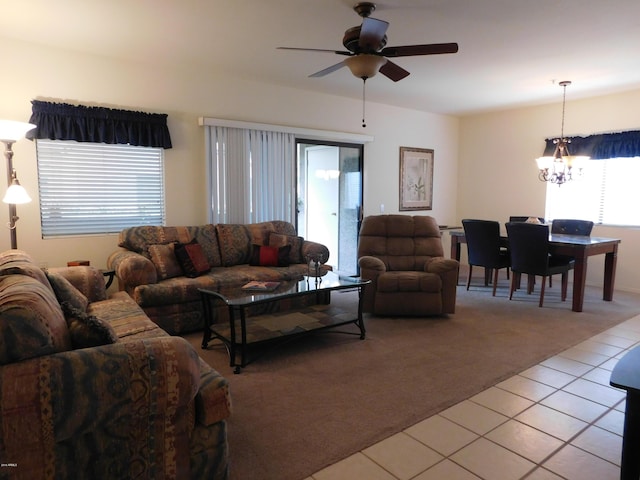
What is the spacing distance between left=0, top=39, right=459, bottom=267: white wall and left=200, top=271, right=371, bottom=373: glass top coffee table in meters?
1.59

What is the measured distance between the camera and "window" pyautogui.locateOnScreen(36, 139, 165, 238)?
13.1ft

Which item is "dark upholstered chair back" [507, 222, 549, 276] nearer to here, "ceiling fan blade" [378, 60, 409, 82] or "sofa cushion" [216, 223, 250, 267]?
"ceiling fan blade" [378, 60, 409, 82]

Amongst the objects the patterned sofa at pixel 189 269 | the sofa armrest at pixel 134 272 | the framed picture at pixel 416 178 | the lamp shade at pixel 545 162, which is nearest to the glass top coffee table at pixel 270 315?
the patterned sofa at pixel 189 269

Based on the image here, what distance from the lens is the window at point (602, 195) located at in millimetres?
5559

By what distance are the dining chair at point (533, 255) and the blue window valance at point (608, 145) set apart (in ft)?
5.48

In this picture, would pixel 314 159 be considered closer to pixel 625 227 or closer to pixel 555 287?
pixel 555 287

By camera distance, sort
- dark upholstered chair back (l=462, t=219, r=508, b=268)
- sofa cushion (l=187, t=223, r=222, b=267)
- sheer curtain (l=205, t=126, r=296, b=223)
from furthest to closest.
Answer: dark upholstered chair back (l=462, t=219, r=508, b=268) → sheer curtain (l=205, t=126, r=296, b=223) → sofa cushion (l=187, t=223, r=222, b=267)

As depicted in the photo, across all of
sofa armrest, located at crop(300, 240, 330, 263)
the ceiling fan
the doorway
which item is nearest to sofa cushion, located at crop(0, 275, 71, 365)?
the ceiling fan

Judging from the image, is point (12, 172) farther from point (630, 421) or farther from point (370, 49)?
point (630, 421)

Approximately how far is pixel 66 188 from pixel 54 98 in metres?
0.84

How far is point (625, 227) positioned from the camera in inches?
221

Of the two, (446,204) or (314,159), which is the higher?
(314,159)

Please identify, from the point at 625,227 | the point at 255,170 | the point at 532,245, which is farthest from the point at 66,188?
the point at 625,227

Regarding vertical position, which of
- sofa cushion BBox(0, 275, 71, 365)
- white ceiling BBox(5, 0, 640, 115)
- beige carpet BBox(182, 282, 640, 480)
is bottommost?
beige carpet BBox(182, 282, 640, 480)
